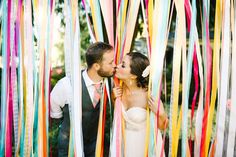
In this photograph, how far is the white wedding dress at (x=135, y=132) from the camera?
2.26 meters

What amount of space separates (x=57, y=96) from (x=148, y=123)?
22.2 inches

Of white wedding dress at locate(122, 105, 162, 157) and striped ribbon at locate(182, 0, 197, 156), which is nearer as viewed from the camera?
striped ribbon at locate(182, 0, 197, 156)

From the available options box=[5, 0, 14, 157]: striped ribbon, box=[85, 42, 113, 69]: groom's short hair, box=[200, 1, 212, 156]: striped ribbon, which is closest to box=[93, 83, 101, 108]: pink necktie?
box=[85, 42, 113, 69]: groom's short hair

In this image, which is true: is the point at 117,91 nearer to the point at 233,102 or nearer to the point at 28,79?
the point at 28,79

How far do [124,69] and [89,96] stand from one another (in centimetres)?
26

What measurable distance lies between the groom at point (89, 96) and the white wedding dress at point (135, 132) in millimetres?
196

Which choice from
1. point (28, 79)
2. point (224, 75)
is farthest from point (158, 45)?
point (28, 79)

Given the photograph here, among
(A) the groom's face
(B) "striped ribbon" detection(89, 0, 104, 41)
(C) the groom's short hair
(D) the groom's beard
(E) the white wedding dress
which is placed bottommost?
(E) the white wedding dress

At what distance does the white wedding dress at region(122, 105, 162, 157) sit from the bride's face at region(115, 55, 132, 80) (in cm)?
20

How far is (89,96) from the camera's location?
227 centimetres

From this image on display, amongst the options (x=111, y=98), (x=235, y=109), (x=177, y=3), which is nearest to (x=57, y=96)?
(x=111, y=98)

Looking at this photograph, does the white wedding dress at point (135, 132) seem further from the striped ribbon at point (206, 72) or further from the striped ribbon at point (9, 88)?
the striped ribbon at point (9, 88)

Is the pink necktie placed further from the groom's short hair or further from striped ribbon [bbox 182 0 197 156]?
striped ribbon [bbox 182 0 197 156]

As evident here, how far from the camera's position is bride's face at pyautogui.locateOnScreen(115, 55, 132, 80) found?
7.23ft
